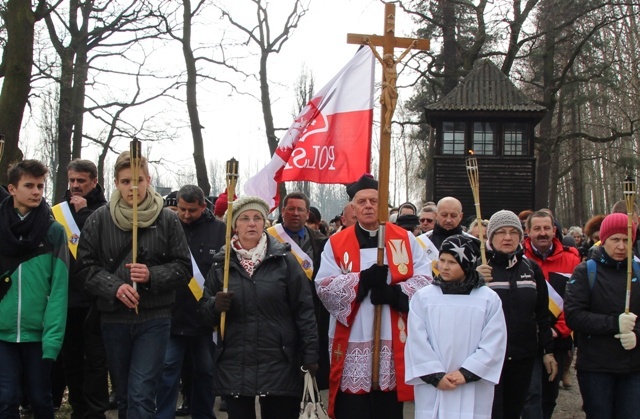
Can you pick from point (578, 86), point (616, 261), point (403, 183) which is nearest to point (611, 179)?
point (578, 86)

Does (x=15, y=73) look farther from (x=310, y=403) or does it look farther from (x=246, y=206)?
(x=310, y=403)

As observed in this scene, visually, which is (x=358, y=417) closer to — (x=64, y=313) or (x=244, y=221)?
(x=244, y=221)

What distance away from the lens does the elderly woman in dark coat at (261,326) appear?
16.1ft

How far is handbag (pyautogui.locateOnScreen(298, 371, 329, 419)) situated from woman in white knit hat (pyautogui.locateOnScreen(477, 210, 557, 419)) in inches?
58.1

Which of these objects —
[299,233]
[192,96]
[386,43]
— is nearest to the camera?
[386,43]

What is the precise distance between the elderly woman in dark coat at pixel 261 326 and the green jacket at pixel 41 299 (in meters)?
0.99

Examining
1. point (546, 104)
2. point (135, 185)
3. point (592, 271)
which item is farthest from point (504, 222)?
point (546, 104)

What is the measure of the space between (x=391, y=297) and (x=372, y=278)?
18cm

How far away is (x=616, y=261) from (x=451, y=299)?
64.2 inches

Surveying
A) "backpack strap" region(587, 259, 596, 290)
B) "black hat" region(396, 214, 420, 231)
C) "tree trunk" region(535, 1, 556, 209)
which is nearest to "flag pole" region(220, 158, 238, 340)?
"backpack strap" region(587, 259, 596, 290)

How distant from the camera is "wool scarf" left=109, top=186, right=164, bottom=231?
5.17m

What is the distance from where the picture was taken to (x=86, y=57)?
20000mm

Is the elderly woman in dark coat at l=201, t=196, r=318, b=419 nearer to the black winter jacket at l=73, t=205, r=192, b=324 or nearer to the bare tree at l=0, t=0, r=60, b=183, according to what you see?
the black winter jacket at l=73, t=205, r=192, b=324

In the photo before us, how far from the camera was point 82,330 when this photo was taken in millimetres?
6676
